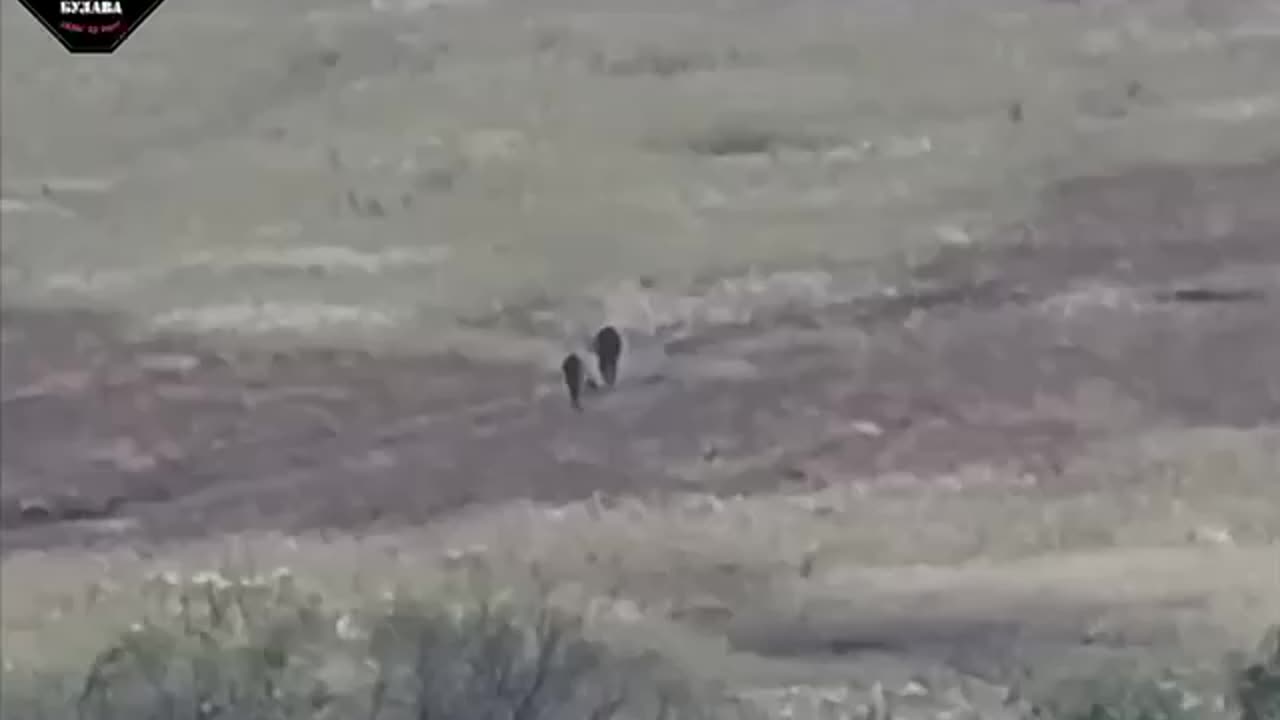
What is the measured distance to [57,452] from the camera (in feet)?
3.10

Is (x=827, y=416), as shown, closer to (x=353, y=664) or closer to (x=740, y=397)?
(x=740, y=397)

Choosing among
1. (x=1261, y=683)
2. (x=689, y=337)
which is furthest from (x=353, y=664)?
(x=1261, y=683)

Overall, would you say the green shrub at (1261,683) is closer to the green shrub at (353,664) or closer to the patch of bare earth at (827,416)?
the patch of bare earth at (827,416)

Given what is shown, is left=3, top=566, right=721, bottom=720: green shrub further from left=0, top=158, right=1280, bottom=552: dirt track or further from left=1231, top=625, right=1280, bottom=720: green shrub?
left=1231, top=625, right=1280, bottom=720: green shrub

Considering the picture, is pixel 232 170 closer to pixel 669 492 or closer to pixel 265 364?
pixel 265 364

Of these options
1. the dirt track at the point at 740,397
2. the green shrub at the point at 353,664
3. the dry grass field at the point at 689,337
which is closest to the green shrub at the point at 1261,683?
the dry grass field at the point at 689,337

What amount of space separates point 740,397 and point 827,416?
5cm

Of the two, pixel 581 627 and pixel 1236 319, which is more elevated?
pixel 1236 319

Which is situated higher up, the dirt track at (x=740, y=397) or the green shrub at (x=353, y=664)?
the dirt track at (x=740, y=397)

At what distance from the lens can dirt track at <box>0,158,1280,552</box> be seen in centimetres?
95

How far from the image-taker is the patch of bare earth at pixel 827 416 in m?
0.95

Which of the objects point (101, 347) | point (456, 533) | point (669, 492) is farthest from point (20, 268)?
point (669, 492)

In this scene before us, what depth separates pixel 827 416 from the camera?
3.15 ft

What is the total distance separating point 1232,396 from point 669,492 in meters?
0.35
